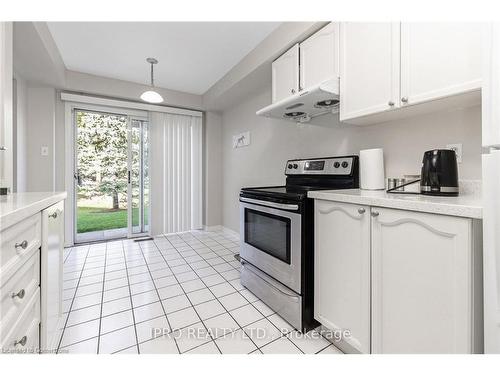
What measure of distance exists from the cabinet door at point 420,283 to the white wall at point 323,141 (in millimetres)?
667

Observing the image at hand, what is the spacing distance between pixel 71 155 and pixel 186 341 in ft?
10.2

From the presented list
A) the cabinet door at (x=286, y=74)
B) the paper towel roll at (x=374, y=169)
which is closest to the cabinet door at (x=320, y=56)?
the cabinet door at (x=286, y=74)

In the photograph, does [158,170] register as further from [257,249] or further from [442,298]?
[442,298]

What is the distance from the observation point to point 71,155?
3.19 meters

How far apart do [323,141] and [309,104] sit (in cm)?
46

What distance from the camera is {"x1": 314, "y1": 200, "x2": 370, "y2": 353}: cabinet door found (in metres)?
1.15

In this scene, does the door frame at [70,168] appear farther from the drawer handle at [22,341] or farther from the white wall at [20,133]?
the drawer handle at [22,341]

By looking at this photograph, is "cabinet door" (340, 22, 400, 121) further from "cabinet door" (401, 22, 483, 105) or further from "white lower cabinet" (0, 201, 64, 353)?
"white lower cabinet" (0, 201, 64, 353)

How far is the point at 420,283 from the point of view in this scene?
0.93m

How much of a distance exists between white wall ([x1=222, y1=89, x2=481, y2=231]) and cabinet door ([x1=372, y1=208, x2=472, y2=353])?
67cm

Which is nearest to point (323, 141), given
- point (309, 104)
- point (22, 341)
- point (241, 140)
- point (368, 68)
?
point (309, 104)

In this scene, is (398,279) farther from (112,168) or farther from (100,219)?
(100,219)

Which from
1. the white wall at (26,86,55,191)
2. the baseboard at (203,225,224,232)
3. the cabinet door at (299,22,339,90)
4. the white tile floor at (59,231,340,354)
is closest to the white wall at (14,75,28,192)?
the white wall at (26,86,55,191)
